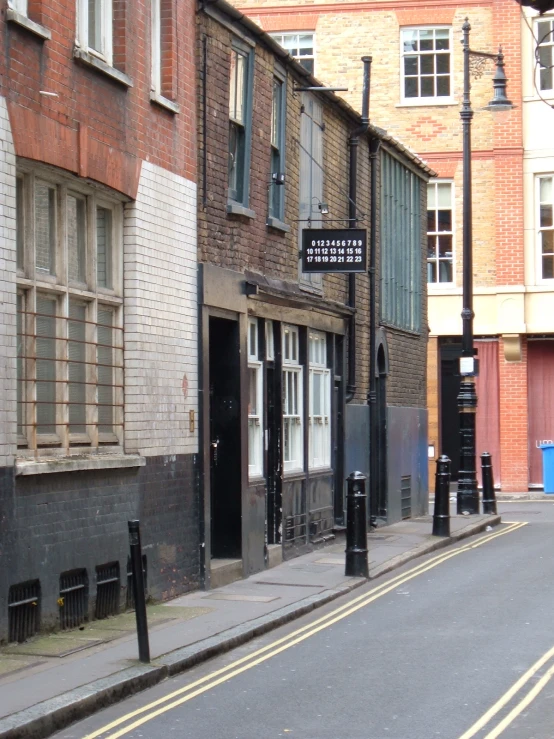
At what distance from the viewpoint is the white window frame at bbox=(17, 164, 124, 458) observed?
1110 cm

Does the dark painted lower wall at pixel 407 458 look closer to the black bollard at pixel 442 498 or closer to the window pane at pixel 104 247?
the black bollard at pixel 442 498

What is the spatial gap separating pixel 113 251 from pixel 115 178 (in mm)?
741

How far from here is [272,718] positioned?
846 centimetres

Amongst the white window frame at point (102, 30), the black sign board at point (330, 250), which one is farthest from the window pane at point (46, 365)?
the black sign board at point (330, 250)

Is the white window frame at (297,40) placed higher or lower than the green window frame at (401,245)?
higher

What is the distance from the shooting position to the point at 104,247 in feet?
41.5

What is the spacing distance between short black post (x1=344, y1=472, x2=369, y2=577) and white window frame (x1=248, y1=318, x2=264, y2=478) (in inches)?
51.1

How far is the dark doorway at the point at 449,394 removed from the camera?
32031mm

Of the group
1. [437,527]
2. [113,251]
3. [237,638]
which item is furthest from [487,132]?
[237,638]

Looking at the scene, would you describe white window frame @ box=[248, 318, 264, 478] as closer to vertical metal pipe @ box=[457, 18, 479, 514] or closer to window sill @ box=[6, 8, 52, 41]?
window sill @ box=[6, 8, 52, 41]

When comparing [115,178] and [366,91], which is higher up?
[366,91]

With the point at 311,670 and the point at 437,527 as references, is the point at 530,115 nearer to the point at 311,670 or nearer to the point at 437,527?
the point at 437,527

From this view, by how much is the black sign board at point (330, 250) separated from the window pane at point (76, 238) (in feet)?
18.3

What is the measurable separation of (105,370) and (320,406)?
6734 mm
